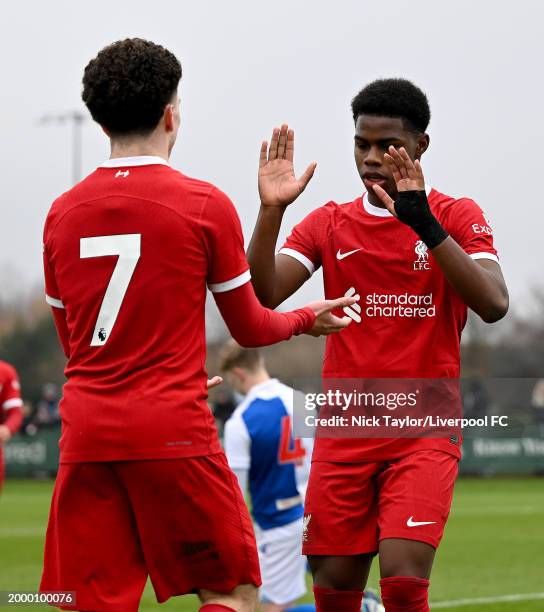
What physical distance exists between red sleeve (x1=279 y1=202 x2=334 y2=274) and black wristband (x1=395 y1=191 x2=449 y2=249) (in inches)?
33.3

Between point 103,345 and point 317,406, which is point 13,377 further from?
point 103,345

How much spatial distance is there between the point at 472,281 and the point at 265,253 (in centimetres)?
101

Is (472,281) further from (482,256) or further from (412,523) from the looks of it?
(412,523)

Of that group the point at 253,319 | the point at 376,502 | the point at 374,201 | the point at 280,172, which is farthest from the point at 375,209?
the point at 253,319

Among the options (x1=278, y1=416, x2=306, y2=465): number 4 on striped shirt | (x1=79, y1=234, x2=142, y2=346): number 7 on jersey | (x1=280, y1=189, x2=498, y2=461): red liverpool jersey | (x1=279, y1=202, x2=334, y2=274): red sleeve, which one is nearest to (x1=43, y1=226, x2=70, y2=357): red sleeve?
(x1=79, y1=234, x2=142, y2=346): number 7 on jersey

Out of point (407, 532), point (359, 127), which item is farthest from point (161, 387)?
point (359, 127)

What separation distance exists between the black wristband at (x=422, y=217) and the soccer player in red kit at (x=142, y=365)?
112 centimetres

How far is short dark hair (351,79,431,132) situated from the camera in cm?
606

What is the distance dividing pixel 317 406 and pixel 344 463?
0.72 meters

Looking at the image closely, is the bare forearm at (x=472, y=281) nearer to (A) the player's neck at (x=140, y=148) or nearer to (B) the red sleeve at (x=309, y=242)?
(B) the red sleeve at (x=309, y=242)

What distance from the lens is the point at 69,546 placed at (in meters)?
Result: 4.61

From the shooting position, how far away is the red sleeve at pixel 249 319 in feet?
15.3

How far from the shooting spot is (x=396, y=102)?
Result: 6062 millimetres

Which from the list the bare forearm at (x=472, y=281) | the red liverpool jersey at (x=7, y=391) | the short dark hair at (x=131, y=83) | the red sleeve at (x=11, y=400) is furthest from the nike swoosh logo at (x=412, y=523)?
the red liverpool jersey at (x=7, y=391)
